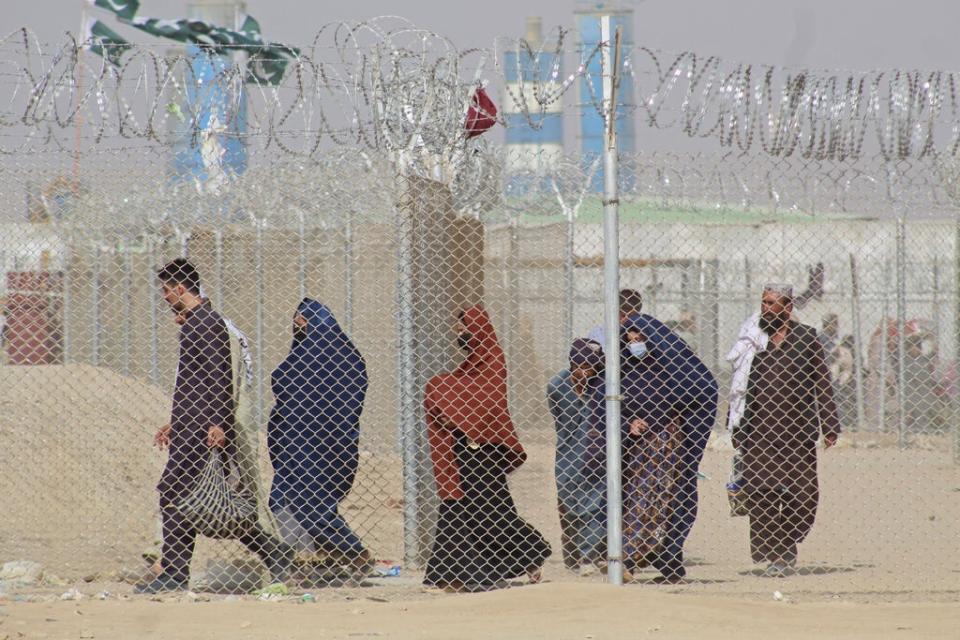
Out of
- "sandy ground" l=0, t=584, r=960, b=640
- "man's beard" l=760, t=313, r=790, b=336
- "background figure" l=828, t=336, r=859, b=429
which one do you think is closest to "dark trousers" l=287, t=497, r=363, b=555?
"sandy ground" l=0, t=584, r=960, b=640

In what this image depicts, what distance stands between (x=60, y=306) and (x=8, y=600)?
7.94 m

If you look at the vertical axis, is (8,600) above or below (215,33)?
below

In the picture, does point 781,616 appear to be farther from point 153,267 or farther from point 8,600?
point 153,267

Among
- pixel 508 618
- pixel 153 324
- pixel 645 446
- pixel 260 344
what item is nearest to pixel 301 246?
pixel 260 344

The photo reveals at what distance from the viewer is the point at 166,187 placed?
10.3 meters

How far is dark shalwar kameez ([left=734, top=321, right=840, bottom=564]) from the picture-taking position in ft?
23.5

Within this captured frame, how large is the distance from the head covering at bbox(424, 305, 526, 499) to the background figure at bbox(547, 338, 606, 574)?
90cm

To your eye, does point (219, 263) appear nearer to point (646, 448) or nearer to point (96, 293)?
point (96, 293)

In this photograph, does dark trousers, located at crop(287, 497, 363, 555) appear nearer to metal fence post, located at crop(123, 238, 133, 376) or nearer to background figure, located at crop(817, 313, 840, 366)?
metal fence post, located at crop(123, 238, 133, 376)

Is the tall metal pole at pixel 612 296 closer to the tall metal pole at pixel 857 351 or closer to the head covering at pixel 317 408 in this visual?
the head covering at pixel 317 408

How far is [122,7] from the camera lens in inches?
1272

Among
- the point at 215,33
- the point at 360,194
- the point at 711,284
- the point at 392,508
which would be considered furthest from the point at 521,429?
the point at 215,33

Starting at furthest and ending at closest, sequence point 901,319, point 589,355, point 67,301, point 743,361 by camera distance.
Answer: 1. point 901,319
2. point 67,301
3. point 743,361
4. point 589,355

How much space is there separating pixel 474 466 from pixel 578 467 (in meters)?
1.13
